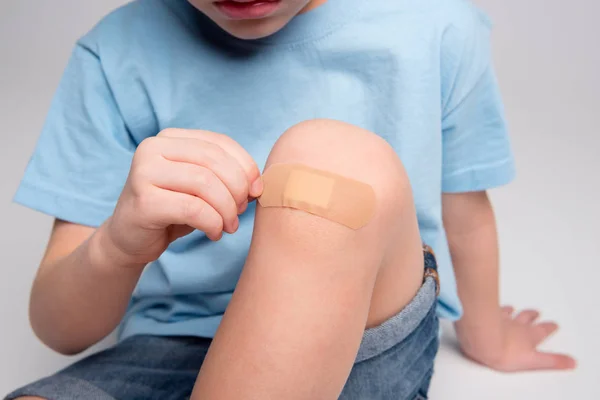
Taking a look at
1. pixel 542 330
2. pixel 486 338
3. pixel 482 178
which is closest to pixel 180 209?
pixel 482 178

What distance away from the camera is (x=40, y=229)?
5.15 feet

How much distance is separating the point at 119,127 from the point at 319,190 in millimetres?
414

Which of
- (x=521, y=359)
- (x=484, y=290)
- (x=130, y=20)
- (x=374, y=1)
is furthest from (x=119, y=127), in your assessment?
(x=521, y=359)

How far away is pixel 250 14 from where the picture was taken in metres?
0.86

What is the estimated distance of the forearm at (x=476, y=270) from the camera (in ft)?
3.63

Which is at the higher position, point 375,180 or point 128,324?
point 375,180

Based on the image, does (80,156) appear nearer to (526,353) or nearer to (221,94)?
(221,94)

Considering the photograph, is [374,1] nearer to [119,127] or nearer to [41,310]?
[119,127]

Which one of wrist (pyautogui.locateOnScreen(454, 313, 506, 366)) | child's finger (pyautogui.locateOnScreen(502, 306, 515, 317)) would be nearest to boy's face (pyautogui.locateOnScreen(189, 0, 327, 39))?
wrist (pyautogui.locateOnScreen(454, 313, 506, 366))

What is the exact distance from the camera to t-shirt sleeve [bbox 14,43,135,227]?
97 cm

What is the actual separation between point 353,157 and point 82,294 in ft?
1.18

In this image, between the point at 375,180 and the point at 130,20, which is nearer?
the point at 375,180

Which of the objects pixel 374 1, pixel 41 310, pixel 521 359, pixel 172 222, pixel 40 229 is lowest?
pixel 521 359

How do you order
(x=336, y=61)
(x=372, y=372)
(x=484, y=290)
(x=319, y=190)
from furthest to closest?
(x=484, y=290), (x=336, y=61), (x=372, y=372), (x=319, y=190)
